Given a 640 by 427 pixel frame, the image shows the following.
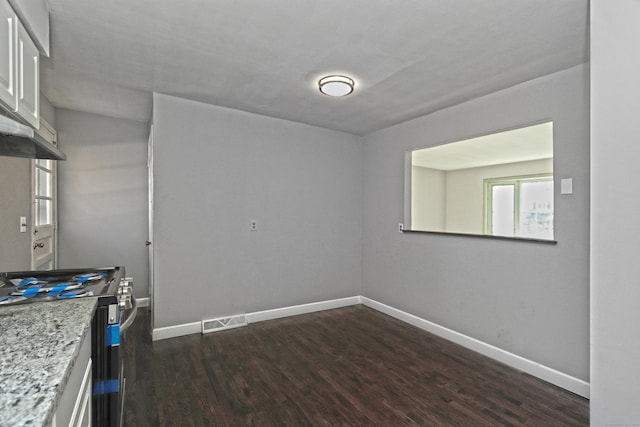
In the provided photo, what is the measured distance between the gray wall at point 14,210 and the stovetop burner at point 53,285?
761 millimetres

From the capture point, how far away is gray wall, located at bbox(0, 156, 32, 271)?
2445 millimetres

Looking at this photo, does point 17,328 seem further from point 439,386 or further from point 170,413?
point 439,386

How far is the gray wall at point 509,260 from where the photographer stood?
7.88 feet

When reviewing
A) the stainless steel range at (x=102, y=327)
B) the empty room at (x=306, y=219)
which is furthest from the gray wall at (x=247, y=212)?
the stainless steel range at (x=102, y=327)

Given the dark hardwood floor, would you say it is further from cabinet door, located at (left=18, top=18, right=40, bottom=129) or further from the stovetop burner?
cabinet door, located at (left=18, top=18, right=40, bottom=129)

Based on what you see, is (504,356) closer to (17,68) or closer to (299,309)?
(299,309)

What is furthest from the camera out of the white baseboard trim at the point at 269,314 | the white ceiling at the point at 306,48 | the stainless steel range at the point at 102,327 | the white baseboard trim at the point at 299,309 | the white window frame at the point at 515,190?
the white window frame at the point at 515,190

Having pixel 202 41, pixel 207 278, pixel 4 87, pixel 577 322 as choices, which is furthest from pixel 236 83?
pixel 577 322

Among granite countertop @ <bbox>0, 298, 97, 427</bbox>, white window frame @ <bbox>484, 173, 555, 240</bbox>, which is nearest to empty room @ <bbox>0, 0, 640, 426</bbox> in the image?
granite countertop @ <bbox>0, 298, 97, 427</bbox>

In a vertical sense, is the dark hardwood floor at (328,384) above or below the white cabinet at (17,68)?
below

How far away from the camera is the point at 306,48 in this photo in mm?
2254

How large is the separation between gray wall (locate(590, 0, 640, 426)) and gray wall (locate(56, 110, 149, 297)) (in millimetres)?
4611

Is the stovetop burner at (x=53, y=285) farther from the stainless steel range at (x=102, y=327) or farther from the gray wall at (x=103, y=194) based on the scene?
the gray wall at (x=103, y=194)

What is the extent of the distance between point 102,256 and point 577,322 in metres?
4.95
